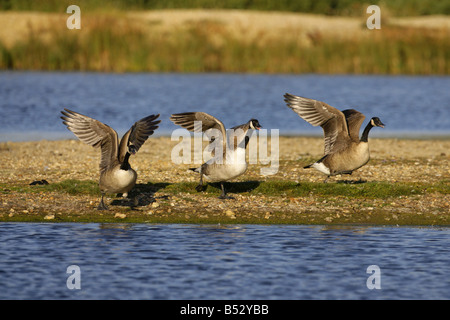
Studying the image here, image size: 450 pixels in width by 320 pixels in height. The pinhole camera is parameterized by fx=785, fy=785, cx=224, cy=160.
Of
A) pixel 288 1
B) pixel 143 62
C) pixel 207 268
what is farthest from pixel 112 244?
pixel 288 1

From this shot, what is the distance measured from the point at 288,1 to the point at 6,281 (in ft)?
164

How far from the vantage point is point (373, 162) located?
1603cm

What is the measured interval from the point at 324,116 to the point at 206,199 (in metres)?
2.49

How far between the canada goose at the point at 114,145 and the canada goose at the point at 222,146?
30.0 inches

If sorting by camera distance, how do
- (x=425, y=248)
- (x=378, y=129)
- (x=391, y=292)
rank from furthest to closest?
(x=378, y=129)
(x=425, y=248)
(x=391, y=292)

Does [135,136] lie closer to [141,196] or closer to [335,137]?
[141,196]

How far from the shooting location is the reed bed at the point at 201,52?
35.7 metres

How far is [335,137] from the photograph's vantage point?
13586mm

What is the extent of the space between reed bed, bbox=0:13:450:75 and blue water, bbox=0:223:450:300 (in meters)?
25.3

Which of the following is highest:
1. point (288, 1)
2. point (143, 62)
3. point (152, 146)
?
point (288, 1)

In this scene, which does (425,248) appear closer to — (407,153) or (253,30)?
(407,153)

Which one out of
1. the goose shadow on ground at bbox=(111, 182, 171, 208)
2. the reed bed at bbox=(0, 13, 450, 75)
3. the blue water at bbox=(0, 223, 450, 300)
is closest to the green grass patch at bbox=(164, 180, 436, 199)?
the goose shadow on ground at bbox=(111, 182, 171, 208)

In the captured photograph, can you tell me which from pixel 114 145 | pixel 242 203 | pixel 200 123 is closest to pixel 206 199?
pixel 242 203

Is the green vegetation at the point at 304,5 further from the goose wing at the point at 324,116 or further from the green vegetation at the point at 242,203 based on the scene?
the green vegetation at the point at 242,203
